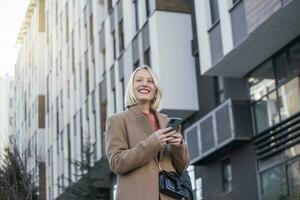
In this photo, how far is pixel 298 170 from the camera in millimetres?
17844

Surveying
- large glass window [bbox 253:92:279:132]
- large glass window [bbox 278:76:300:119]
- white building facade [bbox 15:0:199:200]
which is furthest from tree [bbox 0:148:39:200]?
large glass window [bbox 278:76:300:119]

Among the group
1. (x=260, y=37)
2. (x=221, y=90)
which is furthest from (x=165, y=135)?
(x=221, y=90)

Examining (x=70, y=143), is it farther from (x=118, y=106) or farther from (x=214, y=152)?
(x=214, y=152)

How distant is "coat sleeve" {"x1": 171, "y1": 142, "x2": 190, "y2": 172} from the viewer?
12.4ft

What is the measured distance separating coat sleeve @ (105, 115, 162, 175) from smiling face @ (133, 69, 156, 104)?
222 millimetres

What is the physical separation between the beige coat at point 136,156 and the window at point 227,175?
1832 cm

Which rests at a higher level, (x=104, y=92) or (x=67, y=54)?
(x=67, y=54)

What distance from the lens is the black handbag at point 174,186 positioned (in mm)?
3727

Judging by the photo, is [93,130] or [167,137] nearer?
[167,137]

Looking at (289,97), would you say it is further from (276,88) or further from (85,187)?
(85,187)

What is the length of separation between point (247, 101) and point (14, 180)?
24.4 ft

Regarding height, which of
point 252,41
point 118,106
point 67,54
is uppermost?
point 67,54

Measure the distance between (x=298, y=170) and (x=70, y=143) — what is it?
24.2 metres

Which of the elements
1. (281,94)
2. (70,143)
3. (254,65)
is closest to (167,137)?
(281,94)
